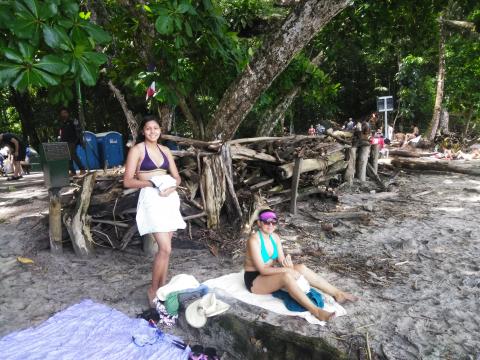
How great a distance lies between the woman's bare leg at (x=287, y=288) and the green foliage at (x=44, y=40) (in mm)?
2248

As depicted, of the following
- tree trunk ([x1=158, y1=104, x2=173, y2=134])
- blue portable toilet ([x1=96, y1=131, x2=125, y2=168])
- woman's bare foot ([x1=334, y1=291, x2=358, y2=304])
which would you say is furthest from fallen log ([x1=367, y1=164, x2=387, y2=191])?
blue portable toilet ([x1=96, y1=131, x2=125, y2=168])

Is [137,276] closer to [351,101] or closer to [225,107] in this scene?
[225,107]

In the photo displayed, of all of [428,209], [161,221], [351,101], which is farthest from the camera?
[351,101]

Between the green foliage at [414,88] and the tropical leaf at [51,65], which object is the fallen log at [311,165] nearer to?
the tropical leaf at [51,65]

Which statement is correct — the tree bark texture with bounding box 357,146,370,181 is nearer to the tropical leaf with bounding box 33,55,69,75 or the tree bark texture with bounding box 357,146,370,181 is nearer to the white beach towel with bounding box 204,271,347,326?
the white beach towel with bounding box 204,271,347,326

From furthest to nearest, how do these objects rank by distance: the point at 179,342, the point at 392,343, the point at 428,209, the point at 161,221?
the point at 428,209
the point at 161,221
the point at 179,342
the point at 392,343

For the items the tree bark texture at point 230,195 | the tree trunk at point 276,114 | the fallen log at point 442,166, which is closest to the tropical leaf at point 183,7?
the tree bark texture at point 230,195

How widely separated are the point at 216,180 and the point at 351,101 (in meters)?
22.0

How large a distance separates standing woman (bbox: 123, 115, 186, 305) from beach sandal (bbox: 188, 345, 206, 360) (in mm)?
719

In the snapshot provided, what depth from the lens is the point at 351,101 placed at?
83.1 ft

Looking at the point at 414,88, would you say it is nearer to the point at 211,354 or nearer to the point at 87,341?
the point at 211,354

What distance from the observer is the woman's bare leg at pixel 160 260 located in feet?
11.5

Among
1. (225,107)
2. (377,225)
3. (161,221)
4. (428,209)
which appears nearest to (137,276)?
A: (161,221)

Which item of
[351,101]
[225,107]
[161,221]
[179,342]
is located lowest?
[179,342]
